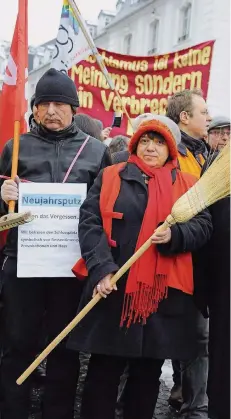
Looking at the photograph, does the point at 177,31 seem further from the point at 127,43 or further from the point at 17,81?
the point at 17,81

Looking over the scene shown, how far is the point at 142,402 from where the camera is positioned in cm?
279

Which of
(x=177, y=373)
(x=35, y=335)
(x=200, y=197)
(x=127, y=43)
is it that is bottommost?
(x=177, y=373)

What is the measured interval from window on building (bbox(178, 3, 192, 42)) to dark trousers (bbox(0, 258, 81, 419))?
23409 millimetres

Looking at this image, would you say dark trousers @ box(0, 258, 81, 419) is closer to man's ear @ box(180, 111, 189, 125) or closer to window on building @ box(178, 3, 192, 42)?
man's ear @ box(180, 111, 189, 125)

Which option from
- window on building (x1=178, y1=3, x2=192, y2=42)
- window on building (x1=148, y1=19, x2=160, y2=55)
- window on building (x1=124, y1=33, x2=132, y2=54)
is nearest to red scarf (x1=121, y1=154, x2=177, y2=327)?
window on building (x1=178, y1=3, x2=192, y2=42)

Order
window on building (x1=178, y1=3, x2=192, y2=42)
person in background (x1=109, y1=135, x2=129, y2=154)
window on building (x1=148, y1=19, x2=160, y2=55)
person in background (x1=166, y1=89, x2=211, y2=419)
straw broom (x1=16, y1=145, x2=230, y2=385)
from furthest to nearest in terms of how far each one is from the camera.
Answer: window on building (x1=148, y1=19, x2=160, y2=55), window on building (x1=178, y1=3, x2=192, y2=42), person in background (x1=109, y1=135, x2=129, y2=154), person in background (x1=166, y1=89, x2=211, y2=419), straw broom (x1=16, y1=145, x2=230, y2=385)

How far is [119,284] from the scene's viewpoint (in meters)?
2.64

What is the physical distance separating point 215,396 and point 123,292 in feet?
2.03

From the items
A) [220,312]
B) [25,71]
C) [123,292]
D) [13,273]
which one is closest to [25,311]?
[13,273]

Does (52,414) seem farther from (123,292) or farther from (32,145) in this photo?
(32,145)

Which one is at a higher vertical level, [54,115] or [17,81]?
[17,81]

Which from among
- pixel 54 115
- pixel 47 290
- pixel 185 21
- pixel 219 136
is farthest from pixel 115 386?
pixel 185 21

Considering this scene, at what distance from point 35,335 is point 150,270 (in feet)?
2.52

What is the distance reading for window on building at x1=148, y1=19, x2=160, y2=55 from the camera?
27.2 m
